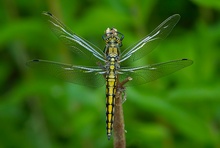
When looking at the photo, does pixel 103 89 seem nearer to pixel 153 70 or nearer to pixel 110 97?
pixel 153 70

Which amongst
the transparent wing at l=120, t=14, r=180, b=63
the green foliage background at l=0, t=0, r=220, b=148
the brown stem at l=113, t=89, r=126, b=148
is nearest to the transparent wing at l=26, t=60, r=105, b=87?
the transparent wing at l=120, t=14, r=180, b=63

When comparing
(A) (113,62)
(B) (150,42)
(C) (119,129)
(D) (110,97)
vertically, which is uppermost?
(B) (150,42)

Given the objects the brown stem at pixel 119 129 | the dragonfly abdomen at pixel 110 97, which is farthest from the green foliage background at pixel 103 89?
the brown stem at pixel 119 129

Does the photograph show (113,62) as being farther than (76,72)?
No

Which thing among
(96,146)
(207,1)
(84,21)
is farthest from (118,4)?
(96,146)

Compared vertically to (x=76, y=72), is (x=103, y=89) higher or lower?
higher

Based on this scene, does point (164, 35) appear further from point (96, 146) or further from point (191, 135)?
point (96, 146)

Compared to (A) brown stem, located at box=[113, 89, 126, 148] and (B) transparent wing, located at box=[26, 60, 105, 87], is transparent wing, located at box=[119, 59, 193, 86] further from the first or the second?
(A) brown stem, located at box=[113, 89, 126, 148]

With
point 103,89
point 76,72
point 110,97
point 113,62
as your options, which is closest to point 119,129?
point 110,97

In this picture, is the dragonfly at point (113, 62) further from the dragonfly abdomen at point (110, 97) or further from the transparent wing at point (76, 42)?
the dragonfly abdomen at point (110, 97)
